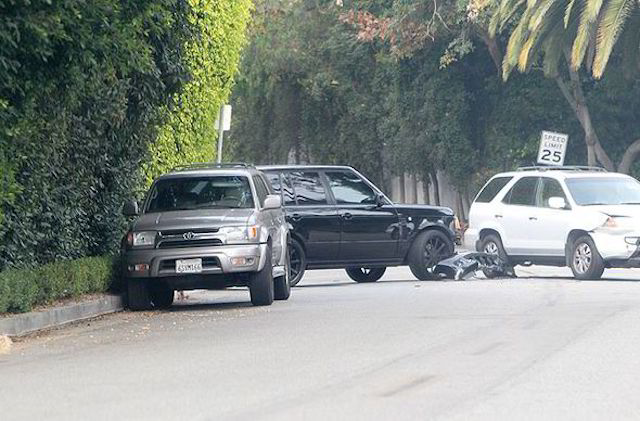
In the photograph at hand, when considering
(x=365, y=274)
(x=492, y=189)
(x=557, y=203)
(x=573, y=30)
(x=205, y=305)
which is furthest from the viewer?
(x=573, y=30)

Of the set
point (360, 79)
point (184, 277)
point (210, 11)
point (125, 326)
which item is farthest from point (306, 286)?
point (360, 79)

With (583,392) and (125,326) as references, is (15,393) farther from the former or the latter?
(125,326)

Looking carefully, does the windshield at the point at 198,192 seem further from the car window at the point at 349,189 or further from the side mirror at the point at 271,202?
the car window at the point at 349,189

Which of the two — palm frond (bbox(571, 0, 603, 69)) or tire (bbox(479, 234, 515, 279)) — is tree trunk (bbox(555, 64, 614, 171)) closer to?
palm frond (bbox(571, 0, 603, 69))

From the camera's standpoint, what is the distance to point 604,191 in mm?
24781

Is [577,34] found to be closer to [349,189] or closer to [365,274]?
[365,274]

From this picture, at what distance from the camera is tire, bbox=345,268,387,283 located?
26.1 m

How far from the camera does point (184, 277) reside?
18.8 metres

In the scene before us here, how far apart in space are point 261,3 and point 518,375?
40427 mm

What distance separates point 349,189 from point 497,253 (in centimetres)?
327

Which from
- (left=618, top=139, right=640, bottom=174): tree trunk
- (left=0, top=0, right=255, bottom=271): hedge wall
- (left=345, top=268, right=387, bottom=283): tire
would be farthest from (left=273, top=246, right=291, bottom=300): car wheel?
(left=618, top=139, right=640, bottom=174): tree trunk

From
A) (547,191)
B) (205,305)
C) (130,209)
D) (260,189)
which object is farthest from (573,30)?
(130,209)

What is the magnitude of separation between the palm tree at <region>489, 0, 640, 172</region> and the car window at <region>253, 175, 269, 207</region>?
1385cm

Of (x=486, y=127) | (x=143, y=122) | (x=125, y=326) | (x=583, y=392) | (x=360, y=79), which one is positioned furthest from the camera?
(x=360, y=79)
